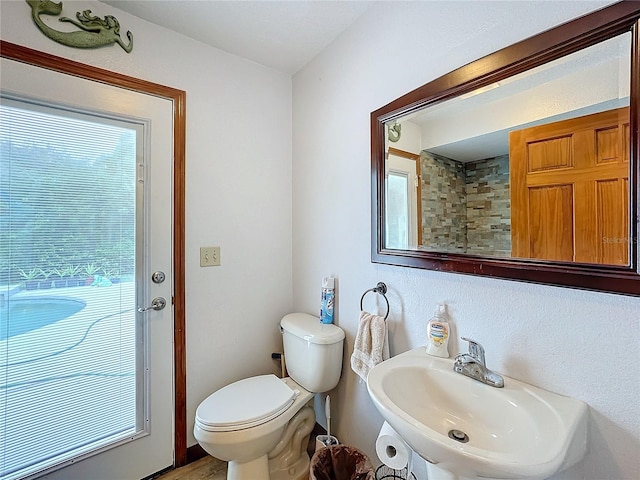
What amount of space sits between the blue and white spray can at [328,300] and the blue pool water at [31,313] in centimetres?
113

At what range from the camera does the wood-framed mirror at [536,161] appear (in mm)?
716

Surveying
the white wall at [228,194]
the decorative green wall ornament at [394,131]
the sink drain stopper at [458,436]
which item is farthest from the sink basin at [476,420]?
the white wall at [228,194]

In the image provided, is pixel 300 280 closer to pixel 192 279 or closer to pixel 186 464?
pixel 192 279

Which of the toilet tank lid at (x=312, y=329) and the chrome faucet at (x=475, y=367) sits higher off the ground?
the chrome faucet at (x=475, y=367)

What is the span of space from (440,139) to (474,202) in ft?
0.96

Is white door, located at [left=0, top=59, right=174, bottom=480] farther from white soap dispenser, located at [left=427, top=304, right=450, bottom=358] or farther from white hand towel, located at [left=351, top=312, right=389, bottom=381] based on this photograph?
white soap dispenser, located at [left=427, top=304, right=450, bottom=358]

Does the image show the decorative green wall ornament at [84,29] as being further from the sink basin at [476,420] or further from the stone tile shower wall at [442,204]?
the sink basin at [476,420]

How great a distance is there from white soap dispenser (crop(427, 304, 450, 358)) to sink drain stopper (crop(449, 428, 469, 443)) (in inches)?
9.0

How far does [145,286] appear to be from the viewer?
1.47m

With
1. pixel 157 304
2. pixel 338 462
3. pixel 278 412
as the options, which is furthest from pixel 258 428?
pixel 157 304

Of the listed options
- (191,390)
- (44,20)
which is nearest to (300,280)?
(191,390)

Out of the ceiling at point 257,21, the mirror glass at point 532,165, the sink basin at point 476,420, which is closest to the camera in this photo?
the sink basin at point 476,420

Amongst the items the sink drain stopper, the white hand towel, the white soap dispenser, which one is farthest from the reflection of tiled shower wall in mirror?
the sink drain stopper

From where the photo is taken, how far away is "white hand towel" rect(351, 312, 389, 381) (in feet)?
4.08
